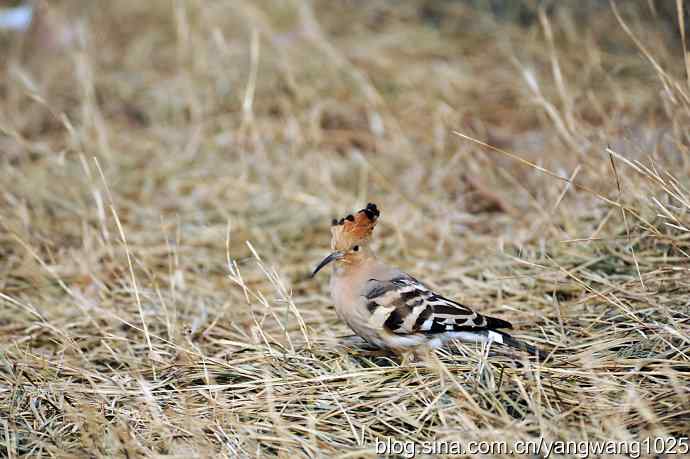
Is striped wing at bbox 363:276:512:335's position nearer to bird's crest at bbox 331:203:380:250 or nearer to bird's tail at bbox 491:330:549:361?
bird's tail at bbox 491:330:549:361

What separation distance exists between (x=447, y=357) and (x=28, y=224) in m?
2.49

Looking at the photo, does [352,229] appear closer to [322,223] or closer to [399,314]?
[399,314]

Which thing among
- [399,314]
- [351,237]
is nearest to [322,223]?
[351,237]

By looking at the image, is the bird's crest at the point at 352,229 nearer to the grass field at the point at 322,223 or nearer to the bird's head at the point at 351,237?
the bird's head at the point at 351,237

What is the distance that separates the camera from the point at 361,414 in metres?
2.43

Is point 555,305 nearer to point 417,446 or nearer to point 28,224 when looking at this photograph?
point 417,446

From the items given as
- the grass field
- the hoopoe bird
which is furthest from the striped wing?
the grass field

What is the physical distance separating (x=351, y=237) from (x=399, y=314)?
0.39 metres

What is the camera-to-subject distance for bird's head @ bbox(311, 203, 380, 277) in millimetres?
2914

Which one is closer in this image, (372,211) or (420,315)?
(420,315)

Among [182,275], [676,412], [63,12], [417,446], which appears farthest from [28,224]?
[63,12]

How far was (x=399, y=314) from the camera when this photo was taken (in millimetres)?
2703

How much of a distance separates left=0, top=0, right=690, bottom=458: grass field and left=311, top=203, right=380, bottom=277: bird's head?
0.27m

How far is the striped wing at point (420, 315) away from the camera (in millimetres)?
2662
